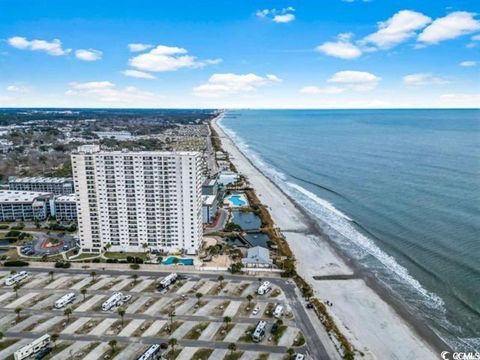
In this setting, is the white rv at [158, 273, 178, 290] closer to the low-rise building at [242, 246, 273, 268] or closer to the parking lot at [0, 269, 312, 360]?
Result: the parking lot at [0, 269, 312, 360]

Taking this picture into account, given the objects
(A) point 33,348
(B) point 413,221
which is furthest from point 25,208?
(B) point 413,221

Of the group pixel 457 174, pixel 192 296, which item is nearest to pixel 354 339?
pixel 192 296

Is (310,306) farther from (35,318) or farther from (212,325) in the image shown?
(35,318)

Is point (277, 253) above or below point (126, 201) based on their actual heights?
below

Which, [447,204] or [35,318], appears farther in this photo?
[447,204]

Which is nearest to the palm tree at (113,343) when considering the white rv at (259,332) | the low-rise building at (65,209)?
the white rv at (259,332)

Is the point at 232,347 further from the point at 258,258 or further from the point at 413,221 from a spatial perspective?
the point at 413,221

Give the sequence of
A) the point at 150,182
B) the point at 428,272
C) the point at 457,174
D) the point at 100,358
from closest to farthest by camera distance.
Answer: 1. the point at 100,358
2. the point at 428,272
3. the point at 150,182
4. the point at 457,174
